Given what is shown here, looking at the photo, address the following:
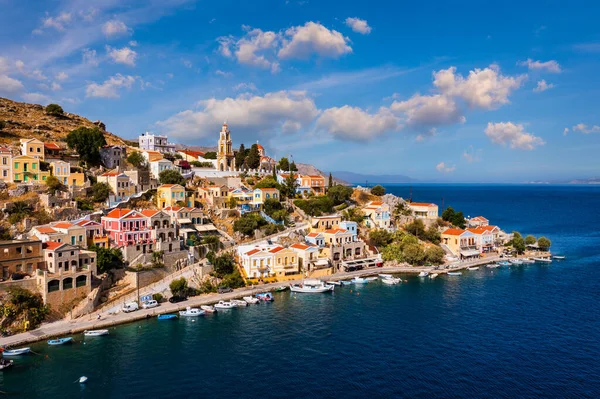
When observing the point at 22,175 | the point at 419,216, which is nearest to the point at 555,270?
the point at 419,216

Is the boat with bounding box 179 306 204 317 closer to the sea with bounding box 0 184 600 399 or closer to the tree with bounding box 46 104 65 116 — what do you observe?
the sea with bounding box 0 184 600 399

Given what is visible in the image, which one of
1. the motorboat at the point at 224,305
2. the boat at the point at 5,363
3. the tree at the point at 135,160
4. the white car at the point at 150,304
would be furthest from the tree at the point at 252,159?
the boat at the point at 5,363

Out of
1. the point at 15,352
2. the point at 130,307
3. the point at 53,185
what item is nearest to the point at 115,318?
the point at 130,307

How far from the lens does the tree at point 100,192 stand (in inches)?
2138

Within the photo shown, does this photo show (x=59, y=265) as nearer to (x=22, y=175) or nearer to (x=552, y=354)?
(x=22, y=175)

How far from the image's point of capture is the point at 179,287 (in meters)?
43.6

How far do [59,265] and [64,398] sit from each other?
15188mm

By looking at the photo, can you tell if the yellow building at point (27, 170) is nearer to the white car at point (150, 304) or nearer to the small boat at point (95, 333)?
the white car at point (150, 304)

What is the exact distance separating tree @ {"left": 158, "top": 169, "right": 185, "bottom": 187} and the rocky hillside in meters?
19.0

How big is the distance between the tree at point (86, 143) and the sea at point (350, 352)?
109 feet

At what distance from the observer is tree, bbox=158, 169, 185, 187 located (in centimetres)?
6362

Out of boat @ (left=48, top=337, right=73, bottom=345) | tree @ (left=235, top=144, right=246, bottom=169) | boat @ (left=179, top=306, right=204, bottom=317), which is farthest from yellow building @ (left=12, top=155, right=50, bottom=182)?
tree @ (left=235, top=144, right=246, bottom=169)

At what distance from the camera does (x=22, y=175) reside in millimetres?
52281

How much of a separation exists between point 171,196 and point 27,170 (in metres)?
16.9
